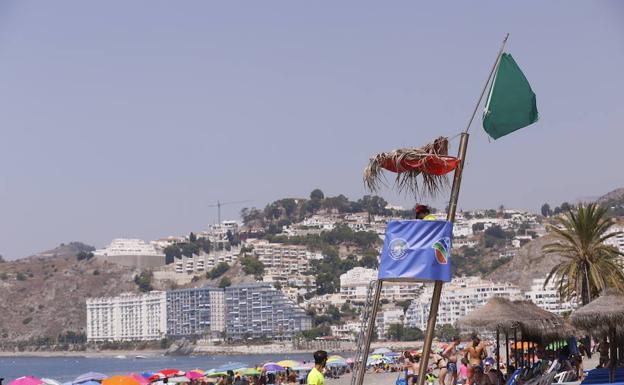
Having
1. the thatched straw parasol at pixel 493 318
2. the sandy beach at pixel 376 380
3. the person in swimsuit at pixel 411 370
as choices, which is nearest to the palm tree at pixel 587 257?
the sandy beach at pixel 376 380

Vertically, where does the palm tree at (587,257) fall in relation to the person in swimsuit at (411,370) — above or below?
above

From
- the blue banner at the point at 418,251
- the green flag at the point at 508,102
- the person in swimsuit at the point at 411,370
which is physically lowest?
the person in swimsuit at the point at 411,370

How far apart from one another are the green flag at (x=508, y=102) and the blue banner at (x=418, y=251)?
2.99ft

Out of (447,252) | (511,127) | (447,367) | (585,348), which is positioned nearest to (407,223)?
(447,252)

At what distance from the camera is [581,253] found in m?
30.7

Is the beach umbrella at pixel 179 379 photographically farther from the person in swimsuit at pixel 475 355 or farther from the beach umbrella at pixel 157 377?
the person in swimsuit at pixel 475 355

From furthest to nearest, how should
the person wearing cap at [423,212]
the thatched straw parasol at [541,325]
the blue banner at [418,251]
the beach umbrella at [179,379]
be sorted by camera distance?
the beach umbrella at [179,379] → the thatched straw parasol at [541,325] → the person wearing cap at [423,212] → the blue banner at [418,251]

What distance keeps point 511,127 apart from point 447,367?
7869mm

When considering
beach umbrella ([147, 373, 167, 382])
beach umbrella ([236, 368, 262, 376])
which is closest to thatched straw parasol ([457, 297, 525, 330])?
beach umbrella ([147, 373, 167, 382])

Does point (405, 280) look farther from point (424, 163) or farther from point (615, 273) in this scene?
point (615, 273)

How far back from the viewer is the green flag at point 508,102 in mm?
9492

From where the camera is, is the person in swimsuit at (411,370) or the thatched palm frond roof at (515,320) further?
the person in swimsuit at (411,370)

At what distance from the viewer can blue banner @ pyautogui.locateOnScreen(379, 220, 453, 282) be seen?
9078mm

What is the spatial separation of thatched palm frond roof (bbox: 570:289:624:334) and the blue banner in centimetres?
664
